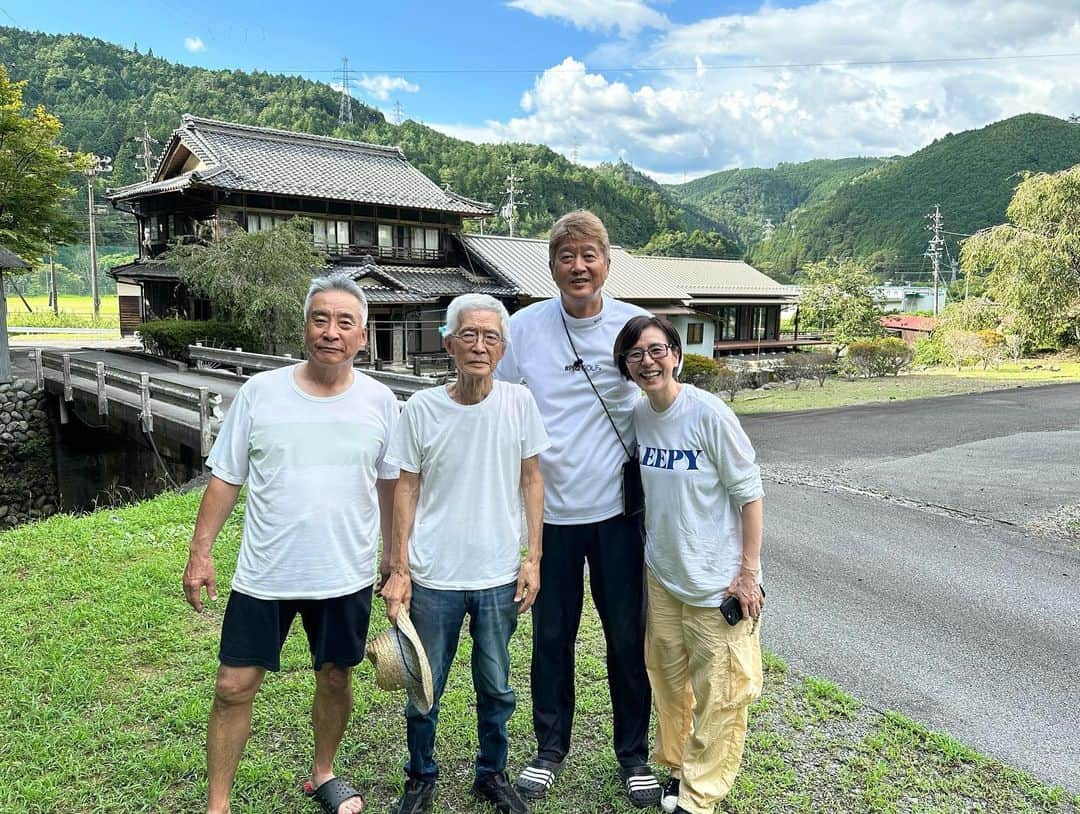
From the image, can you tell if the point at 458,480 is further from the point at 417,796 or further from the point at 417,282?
the point at 417,282

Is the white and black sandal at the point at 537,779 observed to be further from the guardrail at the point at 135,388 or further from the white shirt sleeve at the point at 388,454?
the guardrail at the point at 135,388

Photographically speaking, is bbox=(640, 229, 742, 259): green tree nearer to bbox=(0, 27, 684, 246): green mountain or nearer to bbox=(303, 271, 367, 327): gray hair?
bbox=(0, 27, 684, 246): green mountain

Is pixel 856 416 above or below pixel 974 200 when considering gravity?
below

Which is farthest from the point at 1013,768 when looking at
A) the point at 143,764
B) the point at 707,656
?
the point at 143,764

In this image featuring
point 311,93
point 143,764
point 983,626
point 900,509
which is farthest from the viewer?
point 311,93

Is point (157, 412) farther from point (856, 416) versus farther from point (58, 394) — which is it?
point (856, 416)

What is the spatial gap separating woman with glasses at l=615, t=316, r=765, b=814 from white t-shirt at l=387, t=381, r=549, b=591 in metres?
0.52

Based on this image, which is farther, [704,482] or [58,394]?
[58,394]

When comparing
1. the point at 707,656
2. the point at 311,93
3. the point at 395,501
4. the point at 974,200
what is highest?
the point at 311,93

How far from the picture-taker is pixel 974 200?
5862 cm

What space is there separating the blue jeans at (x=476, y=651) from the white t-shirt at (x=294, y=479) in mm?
314

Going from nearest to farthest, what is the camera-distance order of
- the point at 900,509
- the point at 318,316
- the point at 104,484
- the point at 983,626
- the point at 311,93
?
the point at 318,316
the point at 983,626
the point at 900,509
the point at 104,484
the point at 311,93

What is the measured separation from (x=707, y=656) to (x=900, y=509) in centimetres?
538

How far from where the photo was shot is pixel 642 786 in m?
2.61
